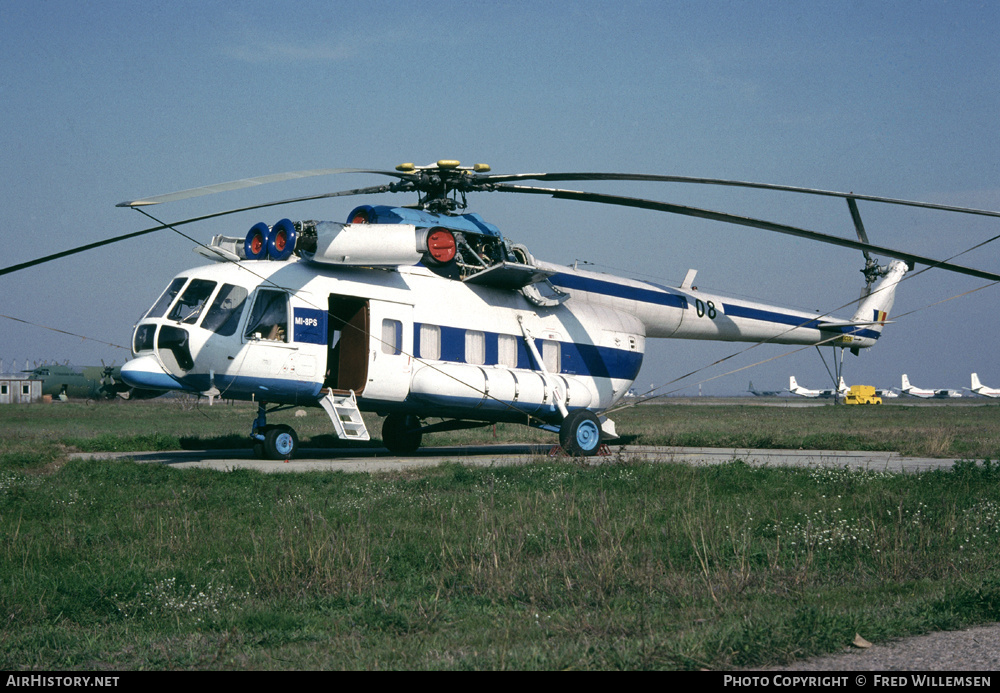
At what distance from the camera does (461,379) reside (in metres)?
17.7

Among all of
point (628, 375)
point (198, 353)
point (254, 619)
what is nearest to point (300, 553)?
point (254, 619)

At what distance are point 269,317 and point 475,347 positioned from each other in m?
4.44

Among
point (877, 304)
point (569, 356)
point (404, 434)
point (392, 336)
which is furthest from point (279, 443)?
point (877, 304)

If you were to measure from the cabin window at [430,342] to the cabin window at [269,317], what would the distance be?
2.81 metres

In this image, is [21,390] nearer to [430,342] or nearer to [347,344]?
[347,344]

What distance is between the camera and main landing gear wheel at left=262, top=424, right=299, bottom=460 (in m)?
16.8

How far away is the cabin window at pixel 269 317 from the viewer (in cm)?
1573

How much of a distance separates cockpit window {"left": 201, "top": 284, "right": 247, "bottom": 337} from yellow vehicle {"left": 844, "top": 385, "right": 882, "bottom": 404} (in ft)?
306

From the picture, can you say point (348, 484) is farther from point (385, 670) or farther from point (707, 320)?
point (707, 320)

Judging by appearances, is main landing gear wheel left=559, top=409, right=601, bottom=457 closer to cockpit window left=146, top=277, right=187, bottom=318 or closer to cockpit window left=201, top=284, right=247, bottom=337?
cockpit window left=201, top=284, right=247, bottom=337

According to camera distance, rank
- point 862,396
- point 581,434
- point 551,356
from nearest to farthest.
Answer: point 581,434 → point 551,356 → point 862,396

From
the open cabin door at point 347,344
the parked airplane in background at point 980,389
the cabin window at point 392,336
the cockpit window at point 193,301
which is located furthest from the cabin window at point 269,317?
the parked airplane in background at point 980,389

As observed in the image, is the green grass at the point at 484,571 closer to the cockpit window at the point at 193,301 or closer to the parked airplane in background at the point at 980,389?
the cockpit window at the point at 193,301

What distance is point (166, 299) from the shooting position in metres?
15.8
